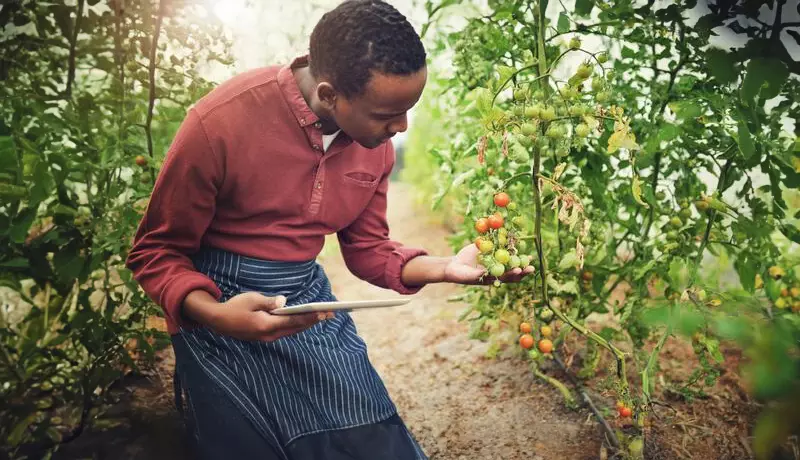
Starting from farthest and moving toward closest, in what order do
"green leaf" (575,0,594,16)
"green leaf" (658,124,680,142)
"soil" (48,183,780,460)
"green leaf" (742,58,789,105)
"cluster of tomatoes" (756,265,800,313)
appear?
"cluster of tomatoes" (756,265,800,313) < "soil" (48,183,780,460) < "green leaf" (658,124,680,142) < "green leaf" (575,0,594,16) < "green leaf" (742,58,789,105)

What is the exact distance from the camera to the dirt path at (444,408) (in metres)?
2.15

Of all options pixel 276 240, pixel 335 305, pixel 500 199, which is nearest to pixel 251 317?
pixel 335 305

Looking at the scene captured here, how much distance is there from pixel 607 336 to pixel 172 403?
1.69m

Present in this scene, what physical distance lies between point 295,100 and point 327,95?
115mm

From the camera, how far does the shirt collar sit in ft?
5.21

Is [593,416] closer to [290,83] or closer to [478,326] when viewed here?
[478,326]

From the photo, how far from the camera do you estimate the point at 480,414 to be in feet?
7.87

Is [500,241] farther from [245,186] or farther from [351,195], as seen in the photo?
[245,186]

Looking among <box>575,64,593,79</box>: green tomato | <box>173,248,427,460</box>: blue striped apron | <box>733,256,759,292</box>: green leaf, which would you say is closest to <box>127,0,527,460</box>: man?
<box>173,248,427,460</box>: blue striped apron

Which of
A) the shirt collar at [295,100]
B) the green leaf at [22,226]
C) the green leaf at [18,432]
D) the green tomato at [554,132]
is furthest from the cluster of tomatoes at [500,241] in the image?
the green leaf at [18,432]

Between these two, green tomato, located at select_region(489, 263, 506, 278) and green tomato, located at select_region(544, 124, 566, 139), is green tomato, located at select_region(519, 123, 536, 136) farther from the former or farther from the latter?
green tomato, located at select_region(489, 263, 506, 278)

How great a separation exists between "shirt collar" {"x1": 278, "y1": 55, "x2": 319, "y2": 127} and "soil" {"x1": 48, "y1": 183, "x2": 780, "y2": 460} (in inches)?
51.8

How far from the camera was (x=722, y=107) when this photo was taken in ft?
4.78

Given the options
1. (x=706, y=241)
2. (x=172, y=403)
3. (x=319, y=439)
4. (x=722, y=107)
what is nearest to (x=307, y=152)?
(x=319, y=439)
